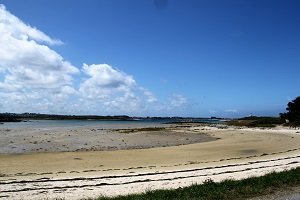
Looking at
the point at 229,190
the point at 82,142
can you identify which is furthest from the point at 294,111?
the point at 229,190

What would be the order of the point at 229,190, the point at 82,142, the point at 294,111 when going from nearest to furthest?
the point at 229,190, the point at 82,142, the point at 294,111

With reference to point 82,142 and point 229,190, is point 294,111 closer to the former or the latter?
point 82,142

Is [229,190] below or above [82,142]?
below

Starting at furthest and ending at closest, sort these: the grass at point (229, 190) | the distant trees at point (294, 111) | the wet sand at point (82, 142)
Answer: the distant trees at point (294, 111) < the wet sand at point (82, 142) < the grass at point (229, 190)

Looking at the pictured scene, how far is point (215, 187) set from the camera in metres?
14.0

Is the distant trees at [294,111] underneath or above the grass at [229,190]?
above

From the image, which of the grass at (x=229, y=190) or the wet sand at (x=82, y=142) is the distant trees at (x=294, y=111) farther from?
the grass at (x=229, y=190)

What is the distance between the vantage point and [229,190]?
1331cm

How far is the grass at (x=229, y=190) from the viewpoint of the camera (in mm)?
12577

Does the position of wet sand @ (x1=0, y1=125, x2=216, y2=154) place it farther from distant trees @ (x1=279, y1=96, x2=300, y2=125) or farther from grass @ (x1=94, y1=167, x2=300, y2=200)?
distant trees @ (x1=279, y1=96, x2=300, y2=125)

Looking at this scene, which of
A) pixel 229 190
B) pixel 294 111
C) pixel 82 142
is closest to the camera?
pixel 229 190

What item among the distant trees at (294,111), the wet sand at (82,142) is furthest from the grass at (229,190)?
the distant trees at (294,111)

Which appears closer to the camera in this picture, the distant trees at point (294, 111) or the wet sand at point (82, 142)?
the wet sand at point (82, 142)

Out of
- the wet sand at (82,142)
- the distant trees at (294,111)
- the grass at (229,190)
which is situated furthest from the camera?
the distant trees at (294,111)
